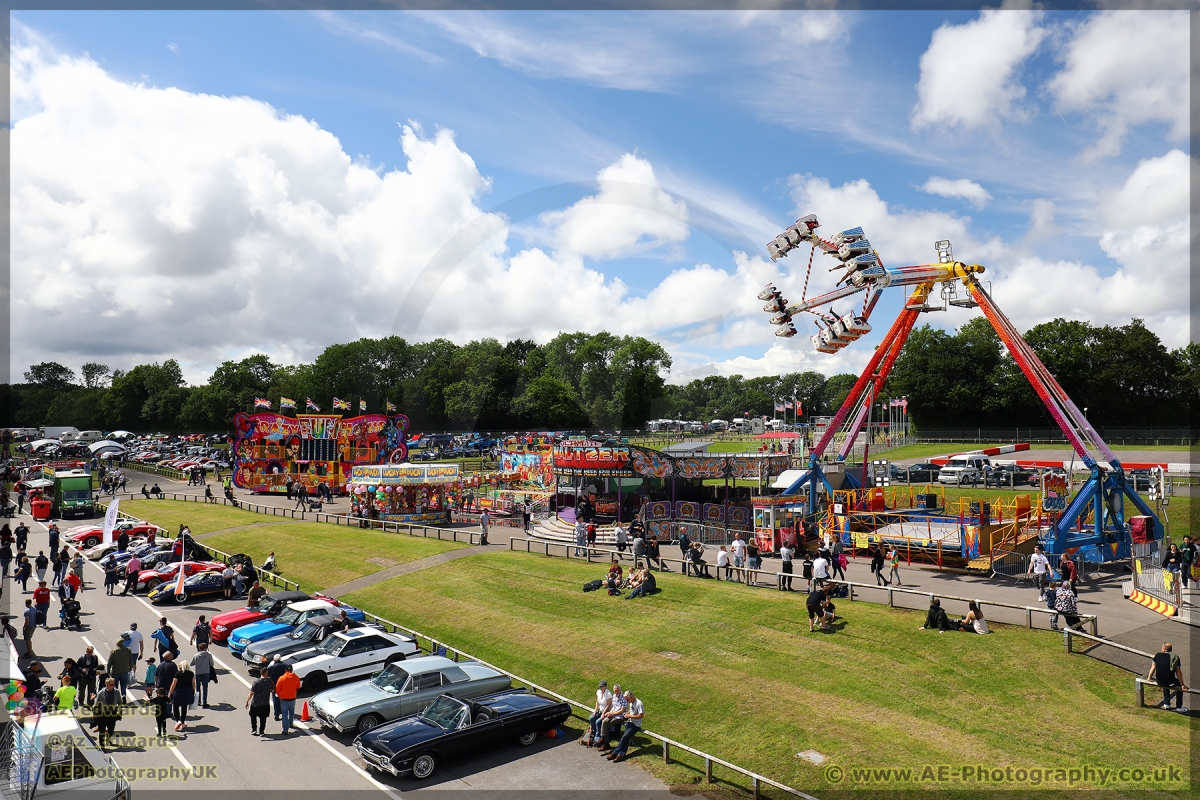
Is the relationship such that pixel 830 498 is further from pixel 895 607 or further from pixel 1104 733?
pixel 1104 733

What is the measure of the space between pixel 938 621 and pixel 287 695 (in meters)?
16.5

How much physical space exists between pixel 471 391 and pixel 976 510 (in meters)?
97.7

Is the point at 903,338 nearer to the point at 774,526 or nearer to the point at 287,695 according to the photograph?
the point at 774,526

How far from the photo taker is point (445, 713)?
1584 cm

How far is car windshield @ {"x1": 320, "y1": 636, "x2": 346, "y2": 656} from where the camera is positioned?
67.3 ft

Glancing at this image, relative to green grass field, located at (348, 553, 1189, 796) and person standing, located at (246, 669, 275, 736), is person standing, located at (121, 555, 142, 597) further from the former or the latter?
person standing, located at (246, 669, 275, 736)

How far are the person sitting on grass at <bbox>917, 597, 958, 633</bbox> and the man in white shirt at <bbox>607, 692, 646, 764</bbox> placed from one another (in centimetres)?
910

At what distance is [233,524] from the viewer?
156ft

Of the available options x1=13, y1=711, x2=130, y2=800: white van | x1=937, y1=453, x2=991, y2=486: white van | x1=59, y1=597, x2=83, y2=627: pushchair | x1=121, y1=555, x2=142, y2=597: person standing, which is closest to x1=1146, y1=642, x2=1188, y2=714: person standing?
x1=13, y1=711, x2=130, y2=800: white van

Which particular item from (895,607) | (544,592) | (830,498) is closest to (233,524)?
(544,592)

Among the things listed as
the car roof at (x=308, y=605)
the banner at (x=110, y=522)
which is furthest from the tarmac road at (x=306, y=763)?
the banner at (x=110, y=522)

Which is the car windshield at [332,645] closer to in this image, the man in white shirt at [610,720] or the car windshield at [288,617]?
the car windshield at [288,617]

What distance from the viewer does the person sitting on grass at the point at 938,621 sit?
66.7 ft

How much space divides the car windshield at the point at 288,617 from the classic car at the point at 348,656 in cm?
273
